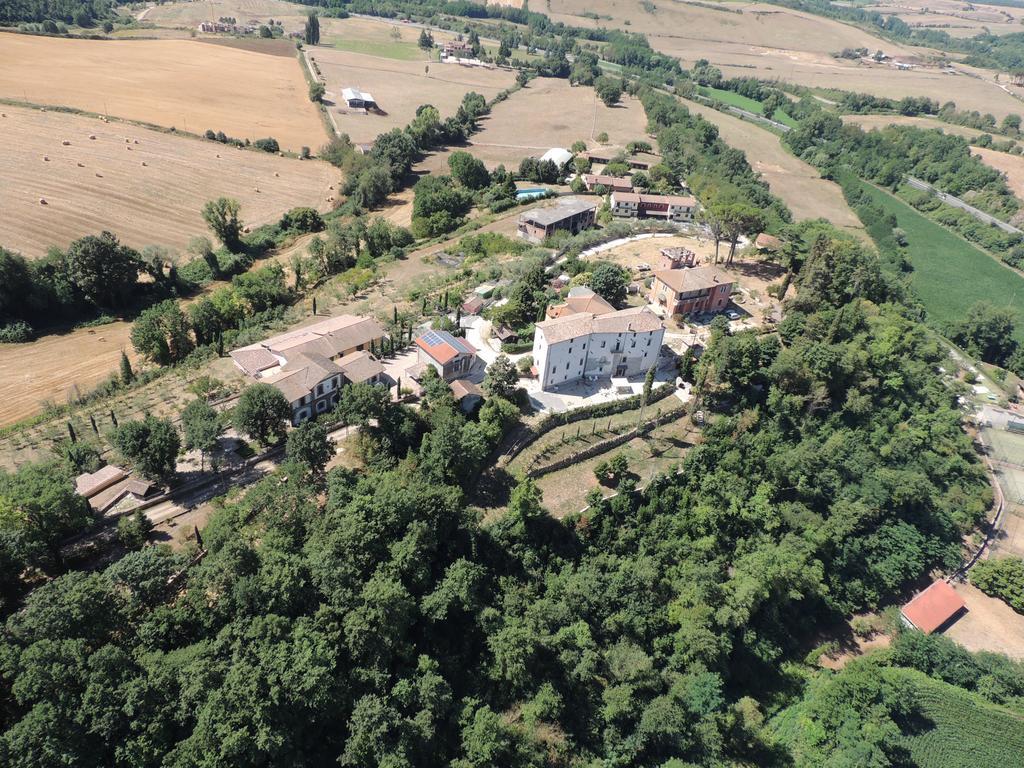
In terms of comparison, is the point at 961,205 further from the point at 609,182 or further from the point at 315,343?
the point at 315,343

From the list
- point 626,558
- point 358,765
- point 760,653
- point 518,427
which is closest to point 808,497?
point 760,653

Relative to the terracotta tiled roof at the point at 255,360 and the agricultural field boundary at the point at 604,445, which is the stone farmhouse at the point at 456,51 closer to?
the terracotta tiled roof at the point at 255,360

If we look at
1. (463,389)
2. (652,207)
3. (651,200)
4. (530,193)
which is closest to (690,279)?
(463,389)

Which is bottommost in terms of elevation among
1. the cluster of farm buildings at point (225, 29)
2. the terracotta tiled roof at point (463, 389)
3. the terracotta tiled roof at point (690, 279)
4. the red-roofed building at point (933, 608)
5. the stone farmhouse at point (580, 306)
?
the red-roofed building at point (933, 608)

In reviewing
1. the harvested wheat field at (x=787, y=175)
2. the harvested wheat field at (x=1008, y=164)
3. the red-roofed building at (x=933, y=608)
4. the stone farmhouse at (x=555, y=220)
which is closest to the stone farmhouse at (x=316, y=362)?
the stone farmhouse at (x=555, y=220)

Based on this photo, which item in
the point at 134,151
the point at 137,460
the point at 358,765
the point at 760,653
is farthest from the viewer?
the point at 134,151

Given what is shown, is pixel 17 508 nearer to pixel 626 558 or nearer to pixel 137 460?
pixel 137 460

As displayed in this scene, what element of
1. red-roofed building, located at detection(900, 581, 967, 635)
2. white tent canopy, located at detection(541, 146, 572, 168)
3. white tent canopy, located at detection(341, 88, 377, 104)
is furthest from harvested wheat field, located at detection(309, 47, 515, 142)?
red-roofed building, located at detection(900, 581, 967, 635)
